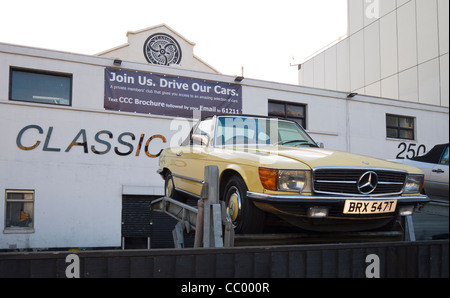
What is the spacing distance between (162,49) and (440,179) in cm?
2680

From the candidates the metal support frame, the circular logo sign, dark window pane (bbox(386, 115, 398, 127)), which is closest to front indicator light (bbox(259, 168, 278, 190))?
the metal support frame

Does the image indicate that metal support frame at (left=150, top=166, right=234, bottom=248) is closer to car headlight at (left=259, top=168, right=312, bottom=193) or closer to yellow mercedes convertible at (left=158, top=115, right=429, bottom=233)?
yellow mercedes convertible at (left=158, top=115, right=429, bottom=233)

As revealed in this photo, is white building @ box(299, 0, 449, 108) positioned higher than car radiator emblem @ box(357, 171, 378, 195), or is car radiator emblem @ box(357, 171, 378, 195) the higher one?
white building @ box(299, 0, 449, 108)

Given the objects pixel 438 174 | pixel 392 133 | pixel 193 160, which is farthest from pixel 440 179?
pixel 392 133

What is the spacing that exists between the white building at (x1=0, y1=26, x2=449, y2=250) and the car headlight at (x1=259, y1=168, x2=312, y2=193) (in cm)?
678

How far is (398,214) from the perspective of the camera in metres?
3.14

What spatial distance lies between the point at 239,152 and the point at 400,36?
151 cm

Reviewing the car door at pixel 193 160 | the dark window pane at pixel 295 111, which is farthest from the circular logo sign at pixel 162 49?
the car door at pixel 193 160

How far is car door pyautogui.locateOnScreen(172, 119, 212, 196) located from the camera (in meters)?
4.24

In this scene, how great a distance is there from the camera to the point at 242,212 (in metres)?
3.33

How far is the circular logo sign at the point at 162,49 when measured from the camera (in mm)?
26922

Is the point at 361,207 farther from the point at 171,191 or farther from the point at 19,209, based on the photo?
the point at 19,209
